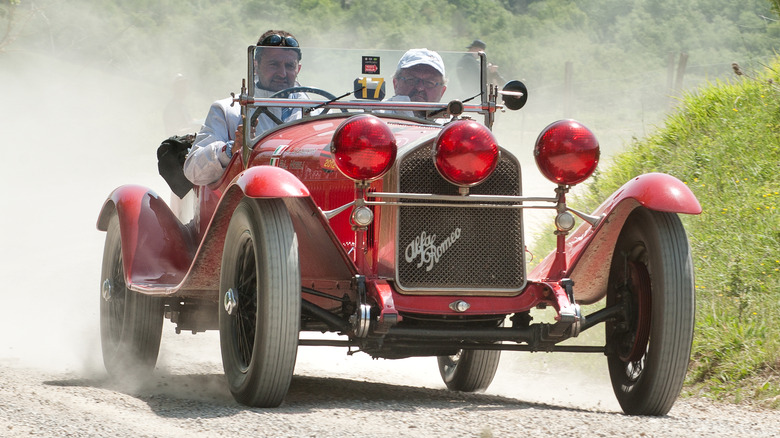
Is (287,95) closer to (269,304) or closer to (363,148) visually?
(363,148)

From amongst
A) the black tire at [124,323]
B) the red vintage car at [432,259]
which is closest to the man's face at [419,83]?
the red vintage car at [432,259]

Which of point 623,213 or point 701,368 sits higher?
point 623,213

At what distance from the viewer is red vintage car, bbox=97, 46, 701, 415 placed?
4.17m

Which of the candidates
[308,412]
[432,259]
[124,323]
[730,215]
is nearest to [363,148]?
[432,259]

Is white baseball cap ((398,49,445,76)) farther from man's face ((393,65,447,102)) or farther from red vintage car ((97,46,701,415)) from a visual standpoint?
red vintage car ((97,46,701,415))

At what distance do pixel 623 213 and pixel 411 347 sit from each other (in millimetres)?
1078

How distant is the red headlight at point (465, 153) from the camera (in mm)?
4258

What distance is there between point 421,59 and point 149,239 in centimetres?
183

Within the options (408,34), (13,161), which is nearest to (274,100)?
(13,161)

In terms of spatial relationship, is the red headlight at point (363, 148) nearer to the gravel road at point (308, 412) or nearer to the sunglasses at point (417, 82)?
the gravel road at point (308, 412)

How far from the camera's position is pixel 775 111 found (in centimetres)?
859

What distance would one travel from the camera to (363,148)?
4223 mm

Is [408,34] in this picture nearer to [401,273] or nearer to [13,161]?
[13,161]

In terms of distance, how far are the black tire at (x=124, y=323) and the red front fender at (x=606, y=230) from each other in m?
2.12
